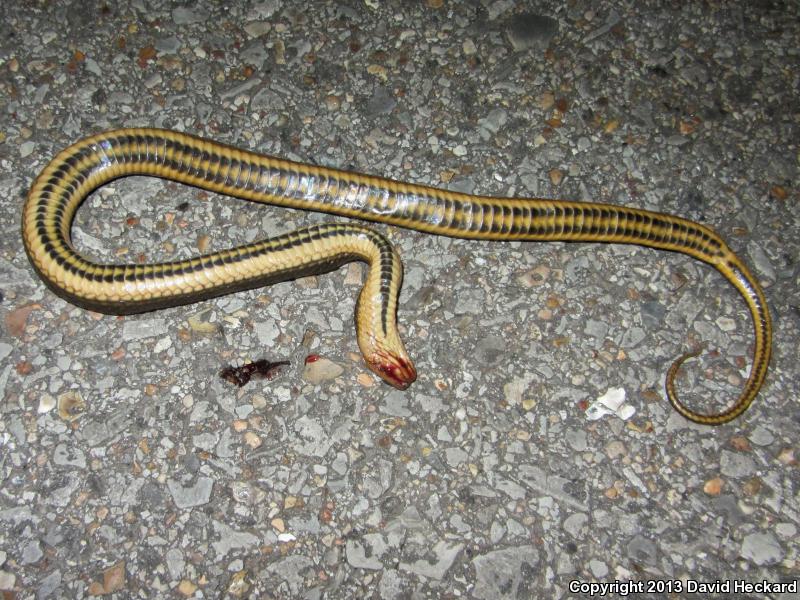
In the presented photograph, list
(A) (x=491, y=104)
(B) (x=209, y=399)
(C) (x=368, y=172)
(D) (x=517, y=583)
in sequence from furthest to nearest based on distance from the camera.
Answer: (A) (x=491, y=104) < (C) (x=368, y=172) < (B) (x=209, y=399) < (D) (x=517, y=583)

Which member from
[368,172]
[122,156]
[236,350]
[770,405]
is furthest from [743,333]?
[122,156]

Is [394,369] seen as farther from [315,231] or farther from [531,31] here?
[531,31]

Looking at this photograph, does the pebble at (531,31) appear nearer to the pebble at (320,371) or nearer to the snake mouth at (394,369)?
the snake mouth at (394,369)

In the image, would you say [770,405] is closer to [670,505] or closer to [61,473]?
[670,505]

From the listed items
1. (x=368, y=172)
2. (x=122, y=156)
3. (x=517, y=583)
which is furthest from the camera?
(x=368, y=172)

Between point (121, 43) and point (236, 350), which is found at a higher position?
point (121, 43)

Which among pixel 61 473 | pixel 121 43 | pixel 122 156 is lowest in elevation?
pixel 61 473

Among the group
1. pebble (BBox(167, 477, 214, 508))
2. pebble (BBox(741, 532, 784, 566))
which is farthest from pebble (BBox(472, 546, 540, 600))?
pebble (BBox(167, 477, 214, 508))
